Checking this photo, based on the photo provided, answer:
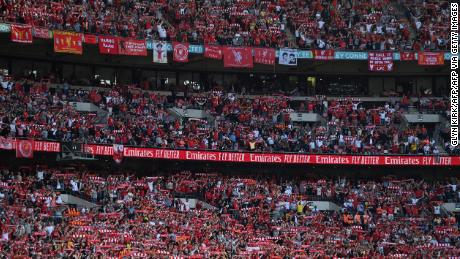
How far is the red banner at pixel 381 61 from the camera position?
52.8 metres

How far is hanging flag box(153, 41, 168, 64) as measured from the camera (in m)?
49.9

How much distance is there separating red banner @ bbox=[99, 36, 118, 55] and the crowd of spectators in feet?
1.39

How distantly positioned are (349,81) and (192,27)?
9816 mm

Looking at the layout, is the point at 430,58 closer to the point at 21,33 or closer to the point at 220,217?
the point at 220,217

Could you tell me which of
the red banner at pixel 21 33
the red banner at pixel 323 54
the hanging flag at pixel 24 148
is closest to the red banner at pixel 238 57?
the red banner at pixel 323 54

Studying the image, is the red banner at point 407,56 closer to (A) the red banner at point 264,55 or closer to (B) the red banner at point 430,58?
(B) the red banner at point 430,58

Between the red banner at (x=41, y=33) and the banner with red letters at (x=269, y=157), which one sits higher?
the red banner at (x=41, y=33)

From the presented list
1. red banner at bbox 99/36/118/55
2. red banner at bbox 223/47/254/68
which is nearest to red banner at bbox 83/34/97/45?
red banner at bbox 99/36/118/55

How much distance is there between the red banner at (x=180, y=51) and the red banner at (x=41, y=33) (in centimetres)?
702

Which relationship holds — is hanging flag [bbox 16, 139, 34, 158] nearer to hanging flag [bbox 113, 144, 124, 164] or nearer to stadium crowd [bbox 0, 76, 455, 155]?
stadium crowd [bbox 0, 76, 455, 155]

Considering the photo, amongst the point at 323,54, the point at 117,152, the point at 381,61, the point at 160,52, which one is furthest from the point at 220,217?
the point at 381,61

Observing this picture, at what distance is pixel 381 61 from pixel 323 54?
3075mm

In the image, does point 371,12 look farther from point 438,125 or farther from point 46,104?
point 46,104

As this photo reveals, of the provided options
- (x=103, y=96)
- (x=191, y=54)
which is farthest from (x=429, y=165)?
(x=103, y=96)
